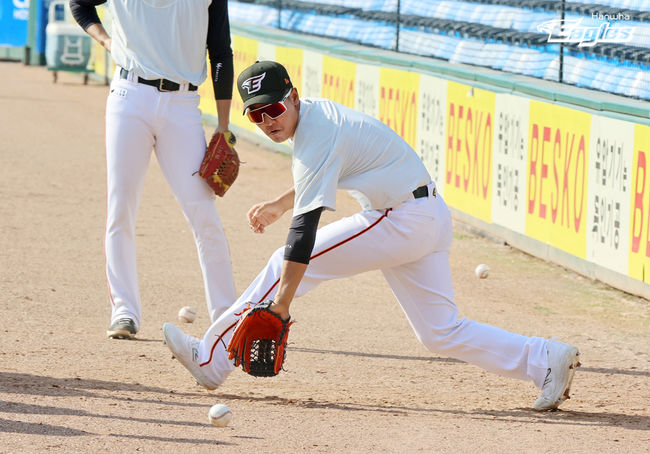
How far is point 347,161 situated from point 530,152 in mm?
4818

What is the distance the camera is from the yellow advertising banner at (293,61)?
566 inches

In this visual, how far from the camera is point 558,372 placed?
503 centimetres

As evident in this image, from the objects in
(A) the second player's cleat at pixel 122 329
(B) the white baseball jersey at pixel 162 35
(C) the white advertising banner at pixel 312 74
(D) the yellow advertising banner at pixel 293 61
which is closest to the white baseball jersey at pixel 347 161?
(B) the white baseball jersey at pixel 162 35

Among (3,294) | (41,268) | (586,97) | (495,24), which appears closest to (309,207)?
(3,294)

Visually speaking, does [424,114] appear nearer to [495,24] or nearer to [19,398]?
[495,24]

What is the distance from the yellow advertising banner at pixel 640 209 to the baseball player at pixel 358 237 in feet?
9.10

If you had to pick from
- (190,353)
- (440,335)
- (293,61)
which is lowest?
(190,353)

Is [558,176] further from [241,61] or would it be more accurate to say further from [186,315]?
[241,61]

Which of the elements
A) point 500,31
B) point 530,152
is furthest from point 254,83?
point 500,31

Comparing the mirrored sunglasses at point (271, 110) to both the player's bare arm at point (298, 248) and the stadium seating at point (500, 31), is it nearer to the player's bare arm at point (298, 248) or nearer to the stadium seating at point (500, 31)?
the player's bare arm at point (298, 248)

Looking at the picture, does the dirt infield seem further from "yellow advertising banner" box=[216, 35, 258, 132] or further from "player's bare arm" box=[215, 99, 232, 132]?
"yellow advertising banner" box=[216, 35, 258, 132]

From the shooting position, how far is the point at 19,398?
5012mm

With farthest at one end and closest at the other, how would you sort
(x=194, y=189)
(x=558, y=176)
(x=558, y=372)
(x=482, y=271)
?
(x=558, y=176)
(x=482, y=271)
(x=194, y=189)
(x=558, y=372)

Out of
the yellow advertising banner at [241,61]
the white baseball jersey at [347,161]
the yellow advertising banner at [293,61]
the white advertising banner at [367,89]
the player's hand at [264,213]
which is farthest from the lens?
the yellow advertising banner at [241,61]
